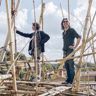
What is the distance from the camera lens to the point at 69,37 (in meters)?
8.92

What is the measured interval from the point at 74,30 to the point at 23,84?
4.80 ft

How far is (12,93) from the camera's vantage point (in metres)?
6.95

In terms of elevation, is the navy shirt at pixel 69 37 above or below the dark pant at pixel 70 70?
above

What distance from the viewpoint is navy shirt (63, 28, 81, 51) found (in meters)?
8.83

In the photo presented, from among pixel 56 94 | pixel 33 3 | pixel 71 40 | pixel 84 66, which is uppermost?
pixel 33 3

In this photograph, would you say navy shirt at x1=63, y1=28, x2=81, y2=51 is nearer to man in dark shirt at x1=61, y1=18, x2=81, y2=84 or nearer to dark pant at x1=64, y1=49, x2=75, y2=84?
man in dark shirt at x1=61, y1=18, x2=81, y2=84

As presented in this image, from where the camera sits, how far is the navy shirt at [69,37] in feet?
29.0

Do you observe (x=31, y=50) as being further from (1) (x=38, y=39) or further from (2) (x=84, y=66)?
(2) (x=84, y=66)

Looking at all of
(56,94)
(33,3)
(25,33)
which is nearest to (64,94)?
(56,94)

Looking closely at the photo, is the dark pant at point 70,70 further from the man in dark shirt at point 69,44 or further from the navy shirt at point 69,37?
the navy shirt at point 69,37

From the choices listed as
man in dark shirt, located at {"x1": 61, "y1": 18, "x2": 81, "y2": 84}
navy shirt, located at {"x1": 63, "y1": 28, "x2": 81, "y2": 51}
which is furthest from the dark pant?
navy shirt, located at {"x1": 63, "y1": 28, "x2": 81, "y2": 51}

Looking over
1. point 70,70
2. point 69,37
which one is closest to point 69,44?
point 69,37

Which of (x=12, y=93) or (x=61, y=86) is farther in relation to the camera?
(x=61, y=86)

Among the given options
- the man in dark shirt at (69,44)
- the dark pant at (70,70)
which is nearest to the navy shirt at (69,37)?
the man in dark shirt at (69,44)
